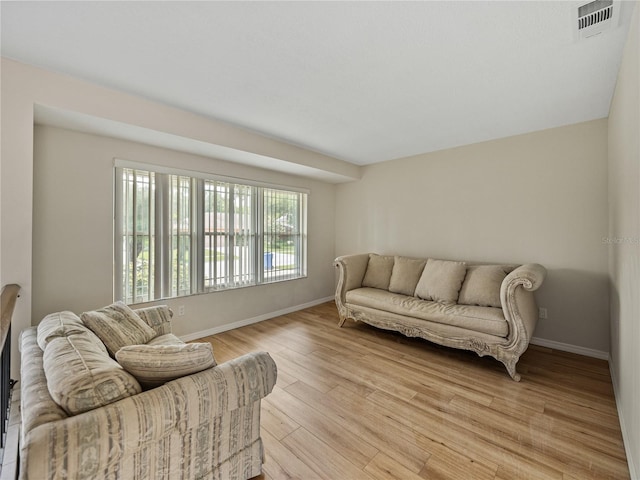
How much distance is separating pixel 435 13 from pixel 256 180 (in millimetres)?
2962

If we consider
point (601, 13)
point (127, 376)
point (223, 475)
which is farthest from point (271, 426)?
point (601, 13)

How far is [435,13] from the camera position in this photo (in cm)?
148

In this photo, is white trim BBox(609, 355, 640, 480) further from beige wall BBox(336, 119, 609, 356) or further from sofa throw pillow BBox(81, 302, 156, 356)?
sofa throw pillow BBox(81, 302, 156, 356)

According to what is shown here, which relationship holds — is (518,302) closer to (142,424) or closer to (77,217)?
(142,424)

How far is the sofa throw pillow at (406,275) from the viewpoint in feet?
12.0

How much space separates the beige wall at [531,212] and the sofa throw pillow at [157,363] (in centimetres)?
355

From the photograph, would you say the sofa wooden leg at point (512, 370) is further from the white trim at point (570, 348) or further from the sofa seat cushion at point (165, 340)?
the sofa seat cushion at point (165, 340)

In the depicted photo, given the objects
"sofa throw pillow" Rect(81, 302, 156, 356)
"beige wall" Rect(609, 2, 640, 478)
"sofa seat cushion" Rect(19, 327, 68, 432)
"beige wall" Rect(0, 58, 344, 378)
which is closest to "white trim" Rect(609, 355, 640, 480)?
"beige wall" Rect(609, 2, 640, 478)

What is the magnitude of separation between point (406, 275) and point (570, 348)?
185cm

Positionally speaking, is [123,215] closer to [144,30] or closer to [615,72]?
[144,30]

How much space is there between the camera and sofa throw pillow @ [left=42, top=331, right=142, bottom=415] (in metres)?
1.04

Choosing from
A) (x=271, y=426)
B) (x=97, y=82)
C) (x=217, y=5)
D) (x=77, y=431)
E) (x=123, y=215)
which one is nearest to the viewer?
(x=77, y=431)

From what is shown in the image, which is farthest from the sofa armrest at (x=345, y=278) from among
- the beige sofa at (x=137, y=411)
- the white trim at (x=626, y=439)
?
the white trim at (x=626, y=439)

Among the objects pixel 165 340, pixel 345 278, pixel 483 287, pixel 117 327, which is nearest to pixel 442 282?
pixel 483 287
